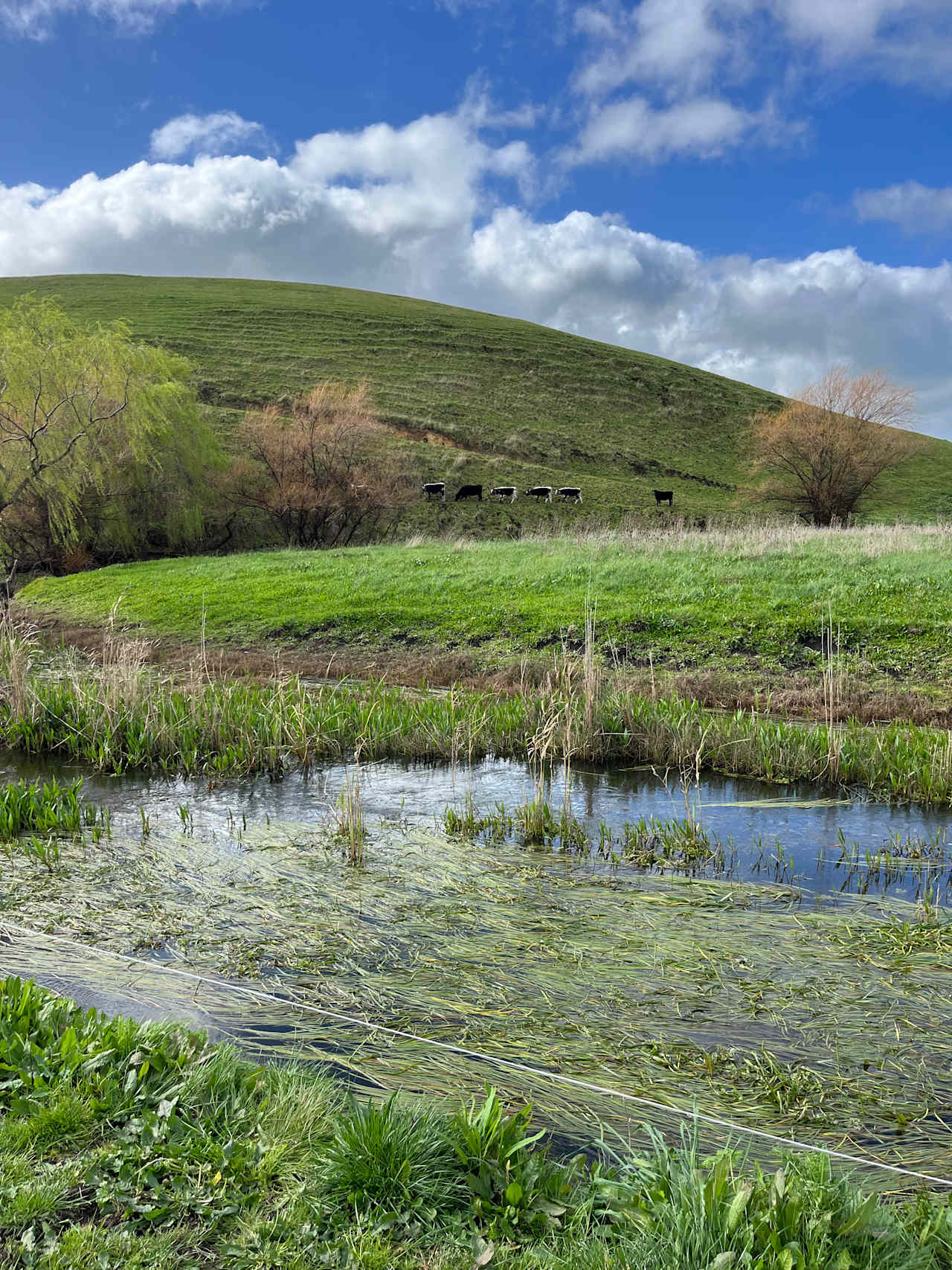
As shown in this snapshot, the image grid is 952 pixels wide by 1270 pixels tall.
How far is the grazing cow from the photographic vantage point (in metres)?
53.0

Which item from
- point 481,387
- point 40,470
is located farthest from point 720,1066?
point 481,387

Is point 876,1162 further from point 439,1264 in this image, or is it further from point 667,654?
point 667,654

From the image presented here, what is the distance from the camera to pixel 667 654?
17.2m

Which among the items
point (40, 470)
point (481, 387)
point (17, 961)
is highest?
point (481, 387)

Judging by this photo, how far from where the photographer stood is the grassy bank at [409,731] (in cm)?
1052

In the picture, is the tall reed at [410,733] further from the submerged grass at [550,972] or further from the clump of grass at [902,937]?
the clump of grass at [902,937]

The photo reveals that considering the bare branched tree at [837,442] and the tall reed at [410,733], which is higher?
the bare branched tree at [837,442]

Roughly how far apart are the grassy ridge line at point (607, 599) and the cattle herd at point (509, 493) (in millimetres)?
20838

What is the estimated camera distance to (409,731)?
12227mm

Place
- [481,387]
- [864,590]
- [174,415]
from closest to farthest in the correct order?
[864,590] < [174,415] < [481,387]

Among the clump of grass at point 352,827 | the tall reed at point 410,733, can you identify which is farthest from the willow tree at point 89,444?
the clump of grass at point 352,827

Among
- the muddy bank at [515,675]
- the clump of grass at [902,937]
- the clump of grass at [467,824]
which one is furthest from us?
the muddy bank at [515,675]

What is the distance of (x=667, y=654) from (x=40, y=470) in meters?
29.9

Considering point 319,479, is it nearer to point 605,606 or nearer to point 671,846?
point 605,606
